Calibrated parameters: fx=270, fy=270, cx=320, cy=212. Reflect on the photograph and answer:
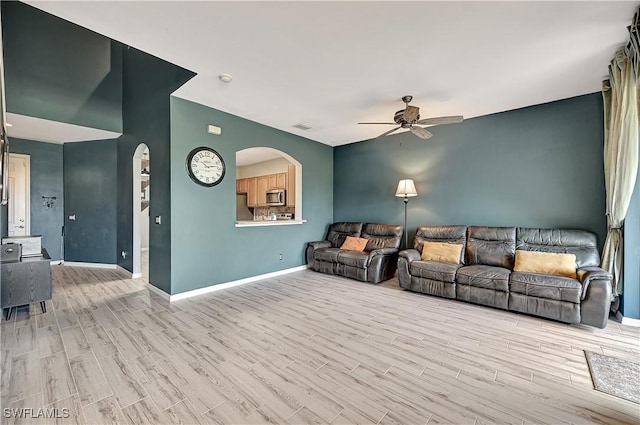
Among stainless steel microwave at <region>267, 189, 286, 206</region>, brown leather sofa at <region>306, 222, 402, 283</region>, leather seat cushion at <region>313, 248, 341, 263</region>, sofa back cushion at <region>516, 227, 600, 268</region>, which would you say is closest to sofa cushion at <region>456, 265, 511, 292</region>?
sofa back cushion at <region>516, 227, 600, 268</region>

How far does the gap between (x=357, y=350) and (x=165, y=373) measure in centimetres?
155

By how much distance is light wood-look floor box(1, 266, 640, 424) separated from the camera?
1.70 m

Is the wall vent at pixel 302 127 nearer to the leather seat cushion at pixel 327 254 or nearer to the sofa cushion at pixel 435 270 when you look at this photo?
the leather seat cushion at pixel 327 254

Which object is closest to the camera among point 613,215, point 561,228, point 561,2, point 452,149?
point 561,2

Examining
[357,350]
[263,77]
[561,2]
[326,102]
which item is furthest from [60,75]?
[561,2]

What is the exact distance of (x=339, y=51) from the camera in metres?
2.55

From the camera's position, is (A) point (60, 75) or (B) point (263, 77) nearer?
(B) point (263, 77)

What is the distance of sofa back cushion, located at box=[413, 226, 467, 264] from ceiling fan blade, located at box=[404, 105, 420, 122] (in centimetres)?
194

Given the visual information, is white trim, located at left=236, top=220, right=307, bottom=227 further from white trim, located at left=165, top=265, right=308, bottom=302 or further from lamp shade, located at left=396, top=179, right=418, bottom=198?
lamp shade, located at left=396, top=179, right=418, bottom=198

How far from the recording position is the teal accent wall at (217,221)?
3.73 meters

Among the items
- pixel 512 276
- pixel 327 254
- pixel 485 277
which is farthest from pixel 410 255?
pixel 327 254

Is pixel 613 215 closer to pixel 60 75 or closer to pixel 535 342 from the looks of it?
pixel 535 342

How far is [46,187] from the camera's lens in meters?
5.74

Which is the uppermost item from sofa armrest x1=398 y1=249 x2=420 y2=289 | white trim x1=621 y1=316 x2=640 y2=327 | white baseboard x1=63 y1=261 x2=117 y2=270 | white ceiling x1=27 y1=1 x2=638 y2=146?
white ceiling x1=27 y1=1 x2=638 y2=146
